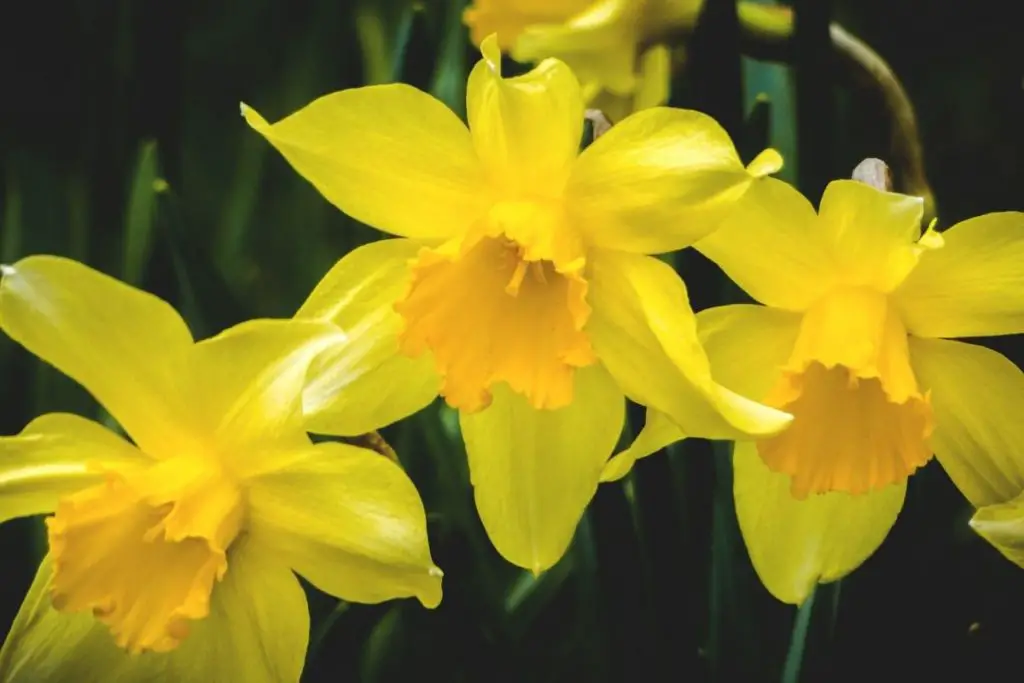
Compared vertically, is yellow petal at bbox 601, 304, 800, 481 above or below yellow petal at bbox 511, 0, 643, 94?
below

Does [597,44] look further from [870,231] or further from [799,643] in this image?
[799,643]

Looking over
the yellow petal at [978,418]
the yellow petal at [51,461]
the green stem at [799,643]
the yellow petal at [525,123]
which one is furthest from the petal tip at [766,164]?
the yellow petal at [51,461]

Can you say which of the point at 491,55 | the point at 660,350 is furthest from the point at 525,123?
the point at 660,350

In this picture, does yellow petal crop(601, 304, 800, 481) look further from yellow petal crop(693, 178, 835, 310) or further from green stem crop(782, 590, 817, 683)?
green stem crop(782, 590, 817, 683)

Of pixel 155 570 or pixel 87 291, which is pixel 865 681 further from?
pixel 87 291

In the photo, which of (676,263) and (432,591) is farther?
(676,263)

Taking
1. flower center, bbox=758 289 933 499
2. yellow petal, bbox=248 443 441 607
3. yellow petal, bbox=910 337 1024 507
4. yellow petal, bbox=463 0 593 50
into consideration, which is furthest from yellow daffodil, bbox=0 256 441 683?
yellow petal, bbox=463 0 593 50

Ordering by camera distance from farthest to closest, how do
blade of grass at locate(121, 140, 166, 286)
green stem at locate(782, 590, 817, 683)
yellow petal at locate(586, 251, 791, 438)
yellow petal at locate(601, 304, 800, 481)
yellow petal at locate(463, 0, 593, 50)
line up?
blade of grass at locate(121, 140, 166, 286) < yellow petal at locate(463, 0, 593, 50) < green stem at locate(782, 590, 817, 683) < yellow petal at locate(601, 304, 800, 481) < yellow petal at locate(586, 251, 791, 438)
